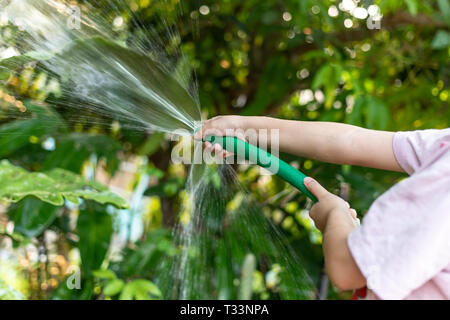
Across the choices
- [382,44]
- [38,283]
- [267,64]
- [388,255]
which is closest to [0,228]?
[38,283]

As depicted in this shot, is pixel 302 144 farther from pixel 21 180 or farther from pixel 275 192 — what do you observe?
pixel 275 192

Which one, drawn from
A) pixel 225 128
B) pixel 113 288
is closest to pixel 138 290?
pixel 113 288

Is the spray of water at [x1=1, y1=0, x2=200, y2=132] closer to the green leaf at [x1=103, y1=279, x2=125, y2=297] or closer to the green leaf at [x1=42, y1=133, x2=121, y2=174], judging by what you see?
the green leaf at [x1=42, y1=133, x2=121, y2=174]

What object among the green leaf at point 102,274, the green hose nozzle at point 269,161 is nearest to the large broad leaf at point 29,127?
the green leaf at point 102,274

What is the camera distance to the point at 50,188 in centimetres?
109

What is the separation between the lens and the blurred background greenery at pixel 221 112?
135cm

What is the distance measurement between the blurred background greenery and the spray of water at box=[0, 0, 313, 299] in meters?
0.04

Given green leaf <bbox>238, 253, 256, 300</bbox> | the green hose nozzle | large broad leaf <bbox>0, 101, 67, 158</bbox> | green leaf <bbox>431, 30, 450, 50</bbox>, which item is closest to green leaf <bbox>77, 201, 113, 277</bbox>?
large broad leaf <bbox>0, 101, 67, 158</bbox>

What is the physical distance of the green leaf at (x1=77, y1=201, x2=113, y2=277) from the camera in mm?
1368

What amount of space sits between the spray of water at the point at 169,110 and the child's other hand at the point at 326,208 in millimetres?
335

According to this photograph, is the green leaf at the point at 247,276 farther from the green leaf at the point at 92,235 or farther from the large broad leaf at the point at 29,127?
the large broad leaf at the point at 29,127

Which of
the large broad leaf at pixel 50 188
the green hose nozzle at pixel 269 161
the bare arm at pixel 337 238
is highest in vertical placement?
the green hose nozzle at pixel 269 161

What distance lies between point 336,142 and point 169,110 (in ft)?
1.36

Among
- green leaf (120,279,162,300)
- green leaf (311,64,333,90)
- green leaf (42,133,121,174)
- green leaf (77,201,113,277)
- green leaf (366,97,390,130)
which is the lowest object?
green leaf (120,279,162,300)
